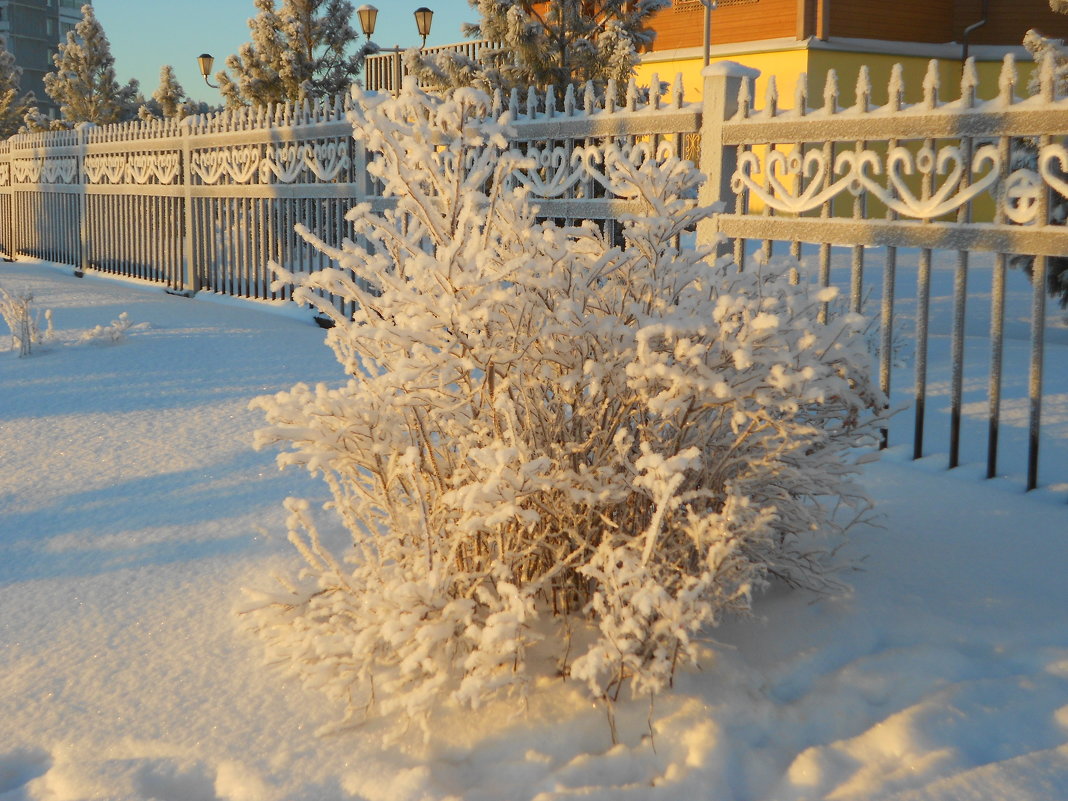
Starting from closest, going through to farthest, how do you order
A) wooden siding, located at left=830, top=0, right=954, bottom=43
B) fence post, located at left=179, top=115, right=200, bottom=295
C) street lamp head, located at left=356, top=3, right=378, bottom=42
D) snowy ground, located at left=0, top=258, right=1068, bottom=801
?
snowy ground, located at left=0, top=258, right=1068, bottom=801, fence post, located at left=179, top=115, right=200, bottom=295, street lamp head, located at left=356, top=3, right=378, bottom=42, wooden siding, located at left=830, top=0, right=954, bottom=43

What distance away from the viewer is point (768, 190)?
539 cm

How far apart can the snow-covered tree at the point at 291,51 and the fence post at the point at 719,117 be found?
15.7m

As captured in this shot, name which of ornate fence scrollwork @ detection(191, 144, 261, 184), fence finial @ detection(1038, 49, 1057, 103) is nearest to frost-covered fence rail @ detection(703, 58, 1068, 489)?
fence finial @ detection(1038, 49, 1057, 103)

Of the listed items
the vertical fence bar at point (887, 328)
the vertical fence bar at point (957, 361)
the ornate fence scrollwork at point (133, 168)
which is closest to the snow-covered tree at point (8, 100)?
the ornate fence scrollwork at point (133, 168)

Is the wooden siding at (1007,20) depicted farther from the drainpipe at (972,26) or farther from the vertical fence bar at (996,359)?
the vertical fence bar at (996,359)

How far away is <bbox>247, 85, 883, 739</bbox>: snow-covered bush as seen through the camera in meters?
2.55

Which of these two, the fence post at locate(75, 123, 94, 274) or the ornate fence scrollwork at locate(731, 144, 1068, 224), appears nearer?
the ornate fence scrollwork at locate(731, 144, 1068, 224)

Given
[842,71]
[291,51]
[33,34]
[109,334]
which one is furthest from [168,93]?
[33,34]

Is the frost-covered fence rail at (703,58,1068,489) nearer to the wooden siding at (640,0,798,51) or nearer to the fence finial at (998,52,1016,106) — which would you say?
the fence finial at (998,52,1016,106)

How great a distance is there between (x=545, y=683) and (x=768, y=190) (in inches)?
130

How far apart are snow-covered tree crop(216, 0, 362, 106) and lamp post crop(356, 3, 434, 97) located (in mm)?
707

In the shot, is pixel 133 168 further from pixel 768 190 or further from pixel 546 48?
pixel 768 190

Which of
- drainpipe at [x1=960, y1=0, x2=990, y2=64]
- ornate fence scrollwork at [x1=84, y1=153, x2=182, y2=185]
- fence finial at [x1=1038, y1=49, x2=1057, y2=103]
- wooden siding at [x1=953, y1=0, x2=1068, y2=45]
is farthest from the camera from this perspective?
wooden siding at [x1=953, y1=0, x2=1068, y2=45]

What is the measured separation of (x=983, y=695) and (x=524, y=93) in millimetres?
11793
